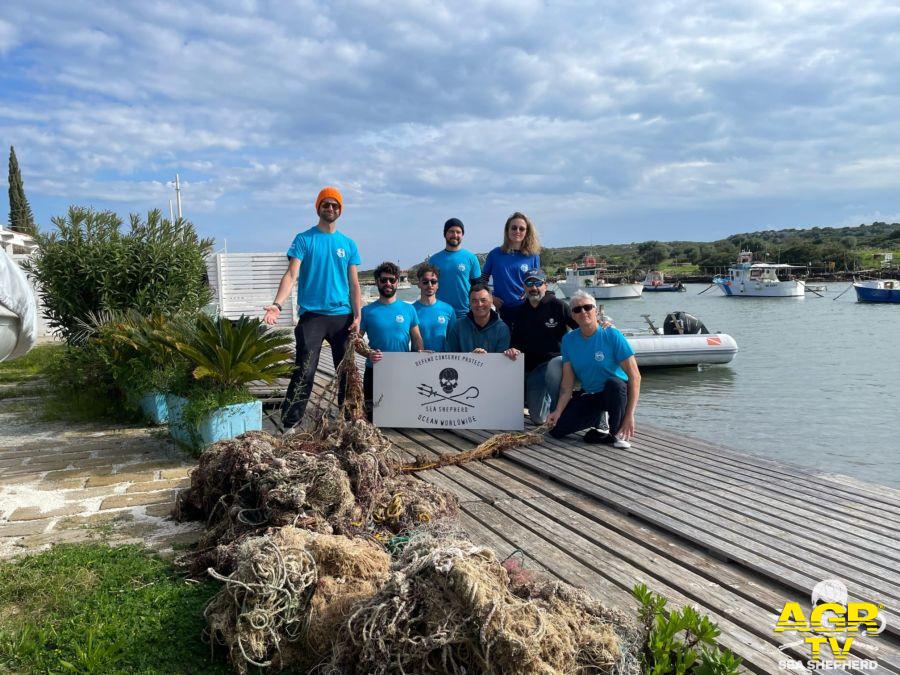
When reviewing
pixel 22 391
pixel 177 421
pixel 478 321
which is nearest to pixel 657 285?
pixel 22 391

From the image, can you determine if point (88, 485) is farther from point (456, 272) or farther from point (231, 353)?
point (456, 272)

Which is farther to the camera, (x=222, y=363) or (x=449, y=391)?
(x=449, y=391)

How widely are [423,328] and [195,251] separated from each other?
3.90m

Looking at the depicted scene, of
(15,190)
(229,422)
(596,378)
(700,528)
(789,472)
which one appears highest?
(15,190)

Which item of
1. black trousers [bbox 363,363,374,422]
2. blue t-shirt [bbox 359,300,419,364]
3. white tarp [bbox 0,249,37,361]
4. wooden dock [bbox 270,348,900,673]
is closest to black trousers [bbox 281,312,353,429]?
blue t-shirt [bbox 359,300,419,364]

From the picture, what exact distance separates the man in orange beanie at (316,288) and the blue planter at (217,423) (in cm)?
36

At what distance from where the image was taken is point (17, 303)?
1720 millimetres

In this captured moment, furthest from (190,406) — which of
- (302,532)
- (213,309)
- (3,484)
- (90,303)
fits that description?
(213,309)

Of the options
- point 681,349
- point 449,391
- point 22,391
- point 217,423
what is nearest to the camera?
point 217,423

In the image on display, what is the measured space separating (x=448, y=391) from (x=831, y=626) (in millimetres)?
4272

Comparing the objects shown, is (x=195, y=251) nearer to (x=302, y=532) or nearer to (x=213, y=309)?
(x=213, y=309)

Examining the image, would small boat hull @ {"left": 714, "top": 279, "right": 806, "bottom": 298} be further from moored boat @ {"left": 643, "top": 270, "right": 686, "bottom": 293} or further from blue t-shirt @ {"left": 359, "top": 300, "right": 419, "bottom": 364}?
blue t-shirt @ {"left": 359, "top": 300, "right": 419, "bottom": 364}

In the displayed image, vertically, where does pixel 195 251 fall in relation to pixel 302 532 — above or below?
above

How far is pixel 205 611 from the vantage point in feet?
9.31
